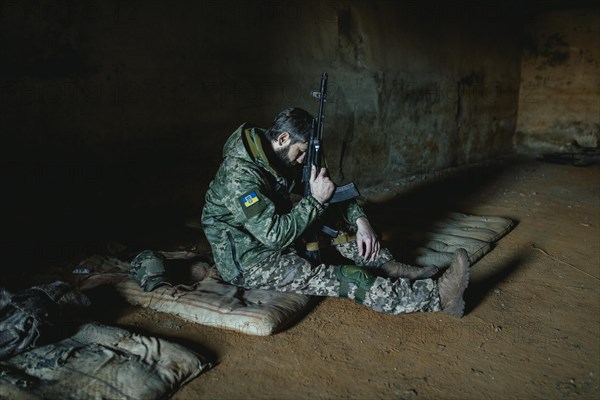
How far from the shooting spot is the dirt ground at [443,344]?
1.85 meters

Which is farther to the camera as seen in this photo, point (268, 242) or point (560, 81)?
point (560, 81)

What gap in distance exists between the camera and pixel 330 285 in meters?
2.34

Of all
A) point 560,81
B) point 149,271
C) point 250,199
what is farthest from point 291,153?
point 560,81

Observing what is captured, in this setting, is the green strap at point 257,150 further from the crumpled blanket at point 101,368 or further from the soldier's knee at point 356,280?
the crumpled blanket at point 101,368

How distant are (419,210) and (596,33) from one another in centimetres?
549

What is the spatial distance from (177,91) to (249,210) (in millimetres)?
1880

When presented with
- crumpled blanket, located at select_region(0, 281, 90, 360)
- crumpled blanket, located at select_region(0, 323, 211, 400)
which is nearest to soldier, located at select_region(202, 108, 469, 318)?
crumpled blanket, located at select_region(0, 323, 211, 400)

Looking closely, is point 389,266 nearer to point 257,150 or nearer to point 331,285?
point 331,285

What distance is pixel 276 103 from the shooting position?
4.28 metres

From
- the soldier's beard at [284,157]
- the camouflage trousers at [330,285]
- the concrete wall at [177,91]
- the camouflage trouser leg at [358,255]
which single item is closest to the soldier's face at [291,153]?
the soldier's beard at [284,157]

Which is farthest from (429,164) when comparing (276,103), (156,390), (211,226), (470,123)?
(156,390)

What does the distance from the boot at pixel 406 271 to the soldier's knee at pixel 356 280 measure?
1.11ft

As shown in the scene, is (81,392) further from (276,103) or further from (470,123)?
(470,123)

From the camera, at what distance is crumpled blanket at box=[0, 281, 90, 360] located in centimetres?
187
